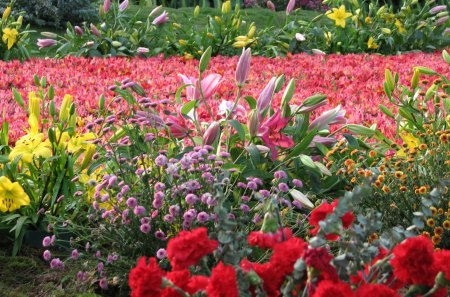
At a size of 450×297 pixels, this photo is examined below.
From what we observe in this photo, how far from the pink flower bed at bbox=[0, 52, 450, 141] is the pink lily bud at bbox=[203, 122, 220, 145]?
1253mm

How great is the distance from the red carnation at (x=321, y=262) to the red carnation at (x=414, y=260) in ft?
0.44

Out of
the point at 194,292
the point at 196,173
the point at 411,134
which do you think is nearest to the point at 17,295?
the point at 196,173

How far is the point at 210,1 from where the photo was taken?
13.9m

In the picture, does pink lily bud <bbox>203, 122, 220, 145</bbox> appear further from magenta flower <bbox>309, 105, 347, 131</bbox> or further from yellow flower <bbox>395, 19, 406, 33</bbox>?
yellow flower <bbox>395, 19, 406, 33</bbox>

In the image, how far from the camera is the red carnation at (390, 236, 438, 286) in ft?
5.35

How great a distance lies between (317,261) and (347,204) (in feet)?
0.46

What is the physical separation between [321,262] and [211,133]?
5.27ft

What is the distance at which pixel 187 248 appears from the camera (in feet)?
5.61

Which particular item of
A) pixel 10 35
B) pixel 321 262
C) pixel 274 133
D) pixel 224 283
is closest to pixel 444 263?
pixel 321 262

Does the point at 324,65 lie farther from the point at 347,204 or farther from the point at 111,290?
the point at 347,204

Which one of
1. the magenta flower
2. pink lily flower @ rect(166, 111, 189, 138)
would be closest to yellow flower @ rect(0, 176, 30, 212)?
pink lily flower @ rect(166, 111, 189, 138)

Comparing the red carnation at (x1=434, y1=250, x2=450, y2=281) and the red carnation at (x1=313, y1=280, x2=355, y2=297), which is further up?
the red carnation at (x1=313, y1=280, x2=355, y2=297)

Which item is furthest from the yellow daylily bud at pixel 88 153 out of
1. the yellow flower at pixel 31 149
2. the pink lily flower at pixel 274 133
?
the pink lily flower at pixel 274 133

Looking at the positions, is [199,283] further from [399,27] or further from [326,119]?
[399,27]
